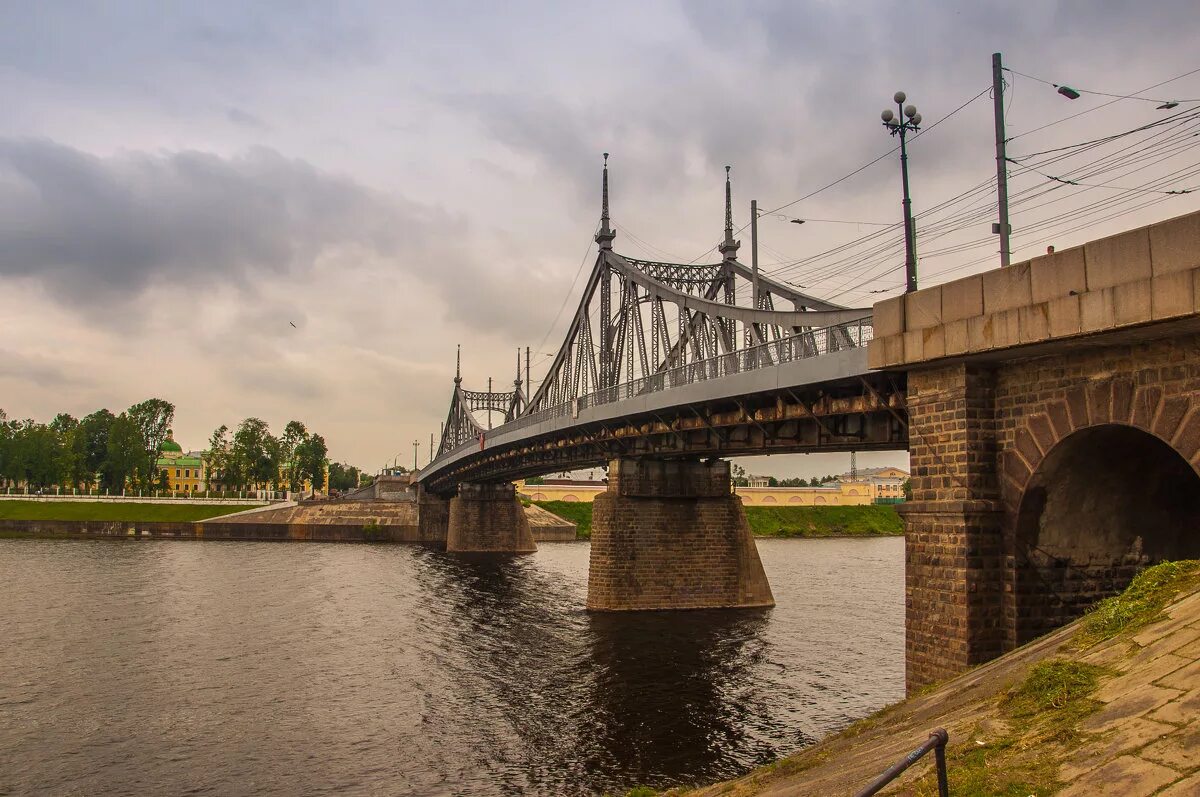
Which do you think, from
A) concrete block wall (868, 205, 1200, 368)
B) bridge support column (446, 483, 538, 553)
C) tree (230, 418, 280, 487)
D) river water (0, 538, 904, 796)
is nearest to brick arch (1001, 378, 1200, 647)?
concrete block wall (868, 205, 1200, 368)

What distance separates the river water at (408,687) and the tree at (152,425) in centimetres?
7591

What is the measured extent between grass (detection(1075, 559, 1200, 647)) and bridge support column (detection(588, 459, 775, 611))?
23.7 metres

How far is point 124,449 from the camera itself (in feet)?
354

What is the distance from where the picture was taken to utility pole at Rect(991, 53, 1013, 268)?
14.2m

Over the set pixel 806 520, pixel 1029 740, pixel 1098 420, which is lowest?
pixel 806 520

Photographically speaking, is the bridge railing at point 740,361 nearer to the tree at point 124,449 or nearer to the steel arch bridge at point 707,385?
the steel arch bridge at point 707,385

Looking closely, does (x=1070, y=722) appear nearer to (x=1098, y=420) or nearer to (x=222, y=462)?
(x=1098, y=420)

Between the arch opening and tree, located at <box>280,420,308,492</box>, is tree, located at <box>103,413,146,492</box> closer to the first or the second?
tree, located at <box>280,420,308,492</box>

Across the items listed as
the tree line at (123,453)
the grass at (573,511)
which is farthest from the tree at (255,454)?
the grass at (573,511)

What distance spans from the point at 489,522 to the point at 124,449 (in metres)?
59.5

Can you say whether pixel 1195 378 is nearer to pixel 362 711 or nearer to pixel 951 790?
pixel 951 790

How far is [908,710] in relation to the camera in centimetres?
1081

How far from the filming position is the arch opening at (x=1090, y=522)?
12.7m

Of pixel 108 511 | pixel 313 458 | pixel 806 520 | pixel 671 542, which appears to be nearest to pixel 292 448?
pixel 313 458
